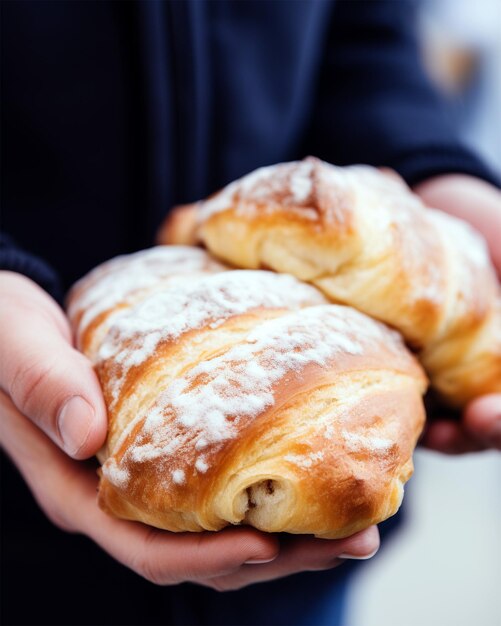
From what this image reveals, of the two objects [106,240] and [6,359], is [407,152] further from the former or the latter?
[6,359]

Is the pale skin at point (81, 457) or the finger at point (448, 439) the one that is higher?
the pale skin at point (81, 457)

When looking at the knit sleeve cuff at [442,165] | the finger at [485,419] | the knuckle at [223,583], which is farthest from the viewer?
the knit sleeve cuff at [442,165]

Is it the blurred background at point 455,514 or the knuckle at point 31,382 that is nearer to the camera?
the knuckle at point 31,382

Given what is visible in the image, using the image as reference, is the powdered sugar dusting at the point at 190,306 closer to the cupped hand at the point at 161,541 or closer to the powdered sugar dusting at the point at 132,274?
the powdered sugar dusting at the point at 132,274

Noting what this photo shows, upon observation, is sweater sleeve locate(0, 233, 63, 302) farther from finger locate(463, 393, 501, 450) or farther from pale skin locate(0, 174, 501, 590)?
finger locate(463, 393, 501, 450)

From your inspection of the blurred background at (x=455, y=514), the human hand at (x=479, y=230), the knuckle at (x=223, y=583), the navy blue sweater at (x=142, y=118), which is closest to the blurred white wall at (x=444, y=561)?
the blurred background at (x=455, y=514)

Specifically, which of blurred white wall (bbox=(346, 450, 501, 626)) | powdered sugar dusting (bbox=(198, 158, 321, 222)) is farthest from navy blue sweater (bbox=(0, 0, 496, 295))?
blurred white wall (bbox=(346, 450, 501, 626))

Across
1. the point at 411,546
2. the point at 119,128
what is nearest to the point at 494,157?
the point at 411,546
